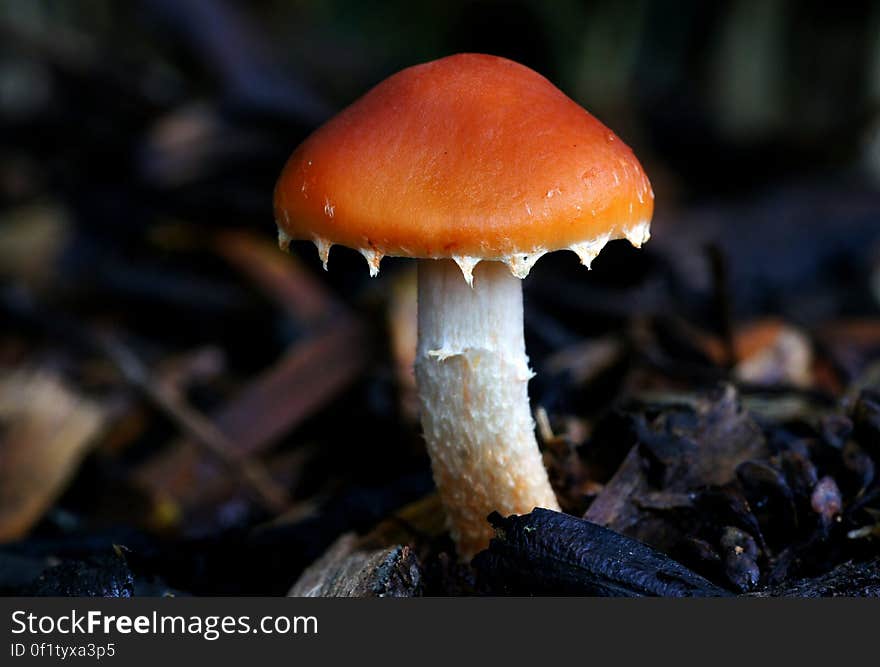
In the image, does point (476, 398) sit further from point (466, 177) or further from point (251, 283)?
point (251, 283)

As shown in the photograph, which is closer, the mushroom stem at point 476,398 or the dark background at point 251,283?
the mushroom stem at point 476,398

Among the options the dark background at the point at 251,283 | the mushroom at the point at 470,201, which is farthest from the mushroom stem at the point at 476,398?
the dark background at the point at 251,283

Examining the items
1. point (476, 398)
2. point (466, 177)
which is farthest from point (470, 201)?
point (476, 398)

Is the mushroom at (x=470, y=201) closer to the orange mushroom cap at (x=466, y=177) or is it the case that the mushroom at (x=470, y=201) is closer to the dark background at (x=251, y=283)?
the orange mushroom cap at (x=466, y=177)

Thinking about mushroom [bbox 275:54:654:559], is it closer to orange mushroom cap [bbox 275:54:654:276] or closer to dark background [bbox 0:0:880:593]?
orange mushroom cap [bbox 275:54:654:276]

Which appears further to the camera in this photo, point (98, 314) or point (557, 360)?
point (98, 314)

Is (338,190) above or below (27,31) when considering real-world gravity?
below

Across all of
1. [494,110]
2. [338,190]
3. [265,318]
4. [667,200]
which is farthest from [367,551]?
[667,200]

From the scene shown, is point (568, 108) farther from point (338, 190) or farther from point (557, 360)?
point (557, 360)
